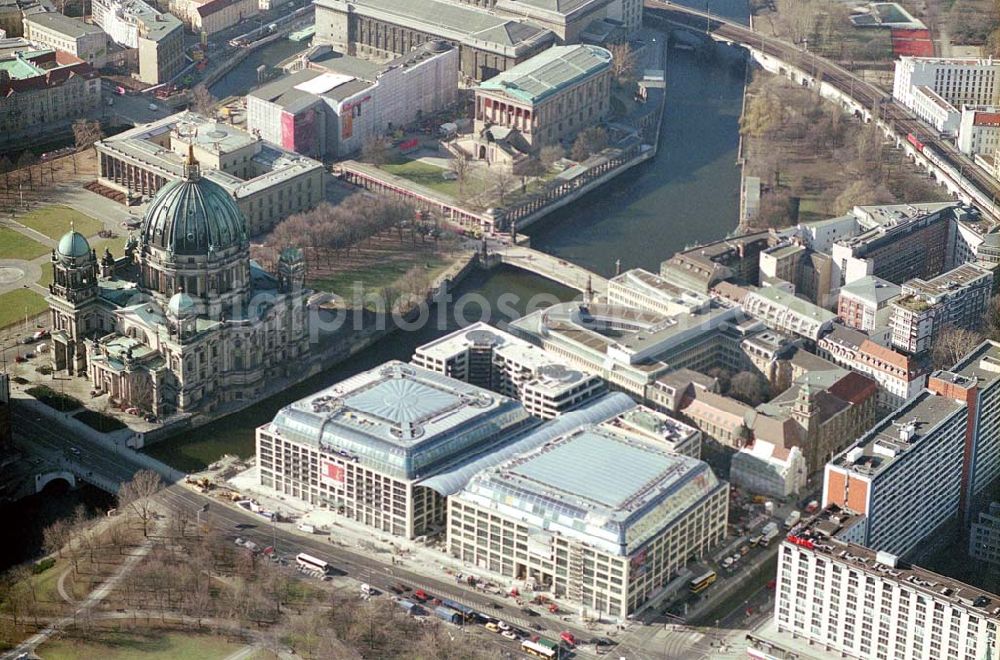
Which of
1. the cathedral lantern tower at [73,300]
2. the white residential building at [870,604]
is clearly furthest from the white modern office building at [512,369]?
the cathedral lantern tower at [73,300]

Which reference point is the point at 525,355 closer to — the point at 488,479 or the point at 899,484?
the point at 488,479

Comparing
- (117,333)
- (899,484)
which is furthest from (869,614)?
(117,333)

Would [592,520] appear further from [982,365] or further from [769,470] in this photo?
[982,365]

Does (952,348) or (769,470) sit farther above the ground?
(952,348)

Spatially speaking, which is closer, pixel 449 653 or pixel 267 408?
pixel 449 653

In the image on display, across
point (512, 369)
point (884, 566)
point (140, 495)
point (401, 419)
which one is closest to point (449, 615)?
point (401, 419)
